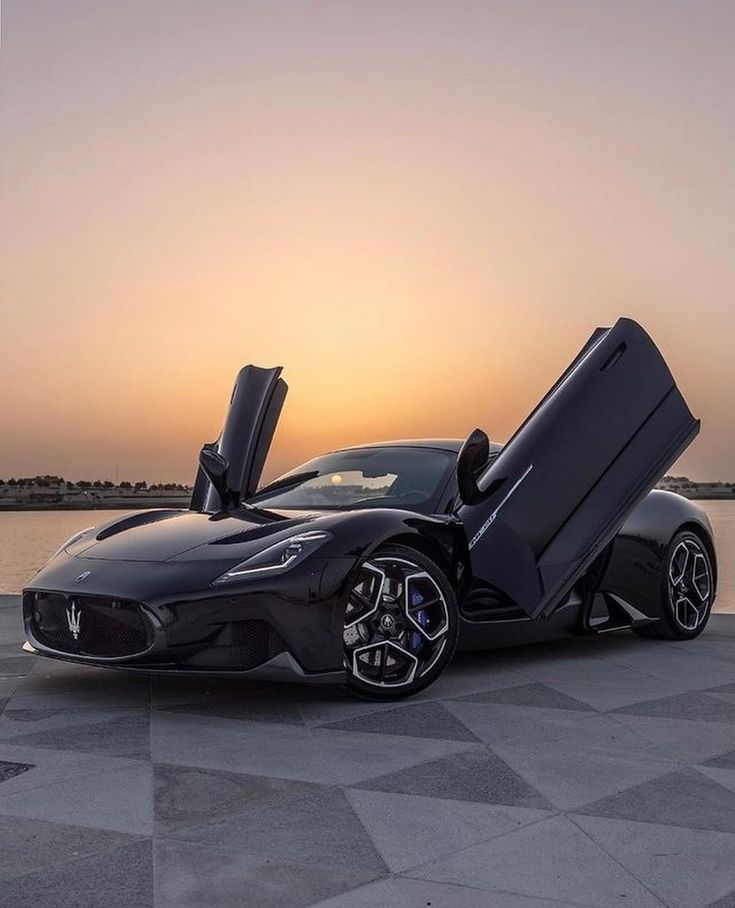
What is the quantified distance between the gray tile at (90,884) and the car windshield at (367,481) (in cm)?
304

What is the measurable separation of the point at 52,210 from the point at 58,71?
90.4 inches

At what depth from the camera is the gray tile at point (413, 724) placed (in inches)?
155

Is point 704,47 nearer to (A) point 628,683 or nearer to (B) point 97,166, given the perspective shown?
(B) point 97,166

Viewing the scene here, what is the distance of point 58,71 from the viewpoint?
1279cm

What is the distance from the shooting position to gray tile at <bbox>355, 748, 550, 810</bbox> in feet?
10.1

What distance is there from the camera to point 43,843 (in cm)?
262

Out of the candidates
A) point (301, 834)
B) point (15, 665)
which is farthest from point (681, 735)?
point (15, 665)

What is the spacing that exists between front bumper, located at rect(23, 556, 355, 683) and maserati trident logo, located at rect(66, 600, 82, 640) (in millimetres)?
141

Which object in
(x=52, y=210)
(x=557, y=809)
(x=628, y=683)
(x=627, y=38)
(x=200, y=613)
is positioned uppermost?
(x=627, y=38)

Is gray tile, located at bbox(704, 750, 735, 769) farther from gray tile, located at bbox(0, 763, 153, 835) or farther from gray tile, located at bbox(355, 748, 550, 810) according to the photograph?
gray tile, located at bbox(0, 763, 153, 835)

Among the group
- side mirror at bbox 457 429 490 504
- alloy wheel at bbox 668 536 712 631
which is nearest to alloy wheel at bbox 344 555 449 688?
side mirror at bbox 457 429 490 504

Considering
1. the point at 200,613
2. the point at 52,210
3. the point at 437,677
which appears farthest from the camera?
the point at 52,210

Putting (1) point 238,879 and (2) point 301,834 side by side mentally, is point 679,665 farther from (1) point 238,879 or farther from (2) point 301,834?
(1) point 238,879

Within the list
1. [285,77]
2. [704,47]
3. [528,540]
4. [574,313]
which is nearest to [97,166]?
[285,77]
